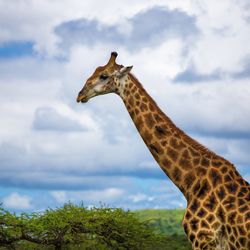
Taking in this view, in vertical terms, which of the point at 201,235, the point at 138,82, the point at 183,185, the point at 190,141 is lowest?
the point at 201,235

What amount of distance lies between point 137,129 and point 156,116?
0.46m

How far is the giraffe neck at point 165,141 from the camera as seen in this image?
13414mm

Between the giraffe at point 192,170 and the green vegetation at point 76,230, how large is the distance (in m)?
5.84

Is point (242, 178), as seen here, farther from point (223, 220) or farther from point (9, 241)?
point (9, 241)

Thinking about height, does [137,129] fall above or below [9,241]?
above

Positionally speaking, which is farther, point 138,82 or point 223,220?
point 138,82

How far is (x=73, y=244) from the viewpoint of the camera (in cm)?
1945

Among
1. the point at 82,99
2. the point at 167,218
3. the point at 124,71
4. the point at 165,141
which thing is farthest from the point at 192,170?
the point at 167,218

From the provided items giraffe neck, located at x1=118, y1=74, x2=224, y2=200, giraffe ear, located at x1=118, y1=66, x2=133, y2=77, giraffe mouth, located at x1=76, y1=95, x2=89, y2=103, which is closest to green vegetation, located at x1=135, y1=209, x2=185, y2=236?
giraffe mouth, located at x1=76, y1=95, x2=89, y2=103

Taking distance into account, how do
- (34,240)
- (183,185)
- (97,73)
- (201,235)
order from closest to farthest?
(201,235), (183,185), (97,73), (34,240)

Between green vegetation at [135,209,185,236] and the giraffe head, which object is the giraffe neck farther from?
green vegetation at [135,209,185,236]

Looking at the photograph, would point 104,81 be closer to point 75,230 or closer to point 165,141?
point 165,141

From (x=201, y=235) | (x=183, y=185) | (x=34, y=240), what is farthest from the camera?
(x=34, y=240)

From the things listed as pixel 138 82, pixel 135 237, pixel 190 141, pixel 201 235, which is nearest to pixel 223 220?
pixel 201 235
